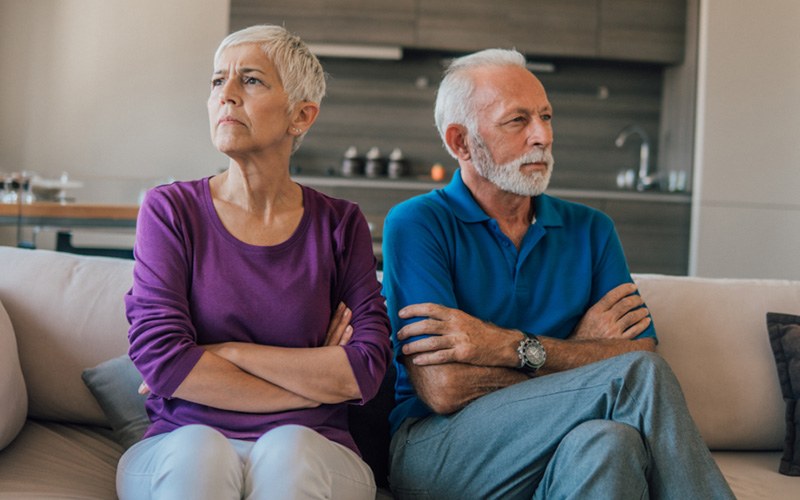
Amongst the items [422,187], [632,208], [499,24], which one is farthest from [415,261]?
[499,24]

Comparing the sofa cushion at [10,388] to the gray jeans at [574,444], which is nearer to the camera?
the gray jeans at [574,444]

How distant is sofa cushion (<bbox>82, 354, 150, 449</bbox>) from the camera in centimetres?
191

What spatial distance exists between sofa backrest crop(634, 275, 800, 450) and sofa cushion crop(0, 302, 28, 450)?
4.77ft

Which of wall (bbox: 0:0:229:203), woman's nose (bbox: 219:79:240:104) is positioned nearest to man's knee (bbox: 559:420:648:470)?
woman's nose (bbox: 219:79:240:104)

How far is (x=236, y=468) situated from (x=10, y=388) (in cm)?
63

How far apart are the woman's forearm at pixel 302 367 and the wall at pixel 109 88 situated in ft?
14.1

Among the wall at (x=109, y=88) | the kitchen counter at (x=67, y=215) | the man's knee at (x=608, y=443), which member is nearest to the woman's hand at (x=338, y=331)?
the man's knee at (x=608, y=443)

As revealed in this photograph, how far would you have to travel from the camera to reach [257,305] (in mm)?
1743

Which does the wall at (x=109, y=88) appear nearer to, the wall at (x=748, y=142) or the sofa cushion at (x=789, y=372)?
the wall at (x=748, y=142)

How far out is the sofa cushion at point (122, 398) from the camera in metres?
1.91

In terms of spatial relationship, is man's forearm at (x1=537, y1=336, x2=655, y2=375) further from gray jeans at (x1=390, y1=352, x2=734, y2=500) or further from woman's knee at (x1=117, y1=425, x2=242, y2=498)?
woman's knee at (x1=117, y1=425, x2=242, y2=498)

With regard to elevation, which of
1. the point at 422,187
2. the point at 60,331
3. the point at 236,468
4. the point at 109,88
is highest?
the point at 109,88

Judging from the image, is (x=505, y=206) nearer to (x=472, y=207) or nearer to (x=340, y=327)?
(x=472, y=207)

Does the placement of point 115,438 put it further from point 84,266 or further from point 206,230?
point 206,230
